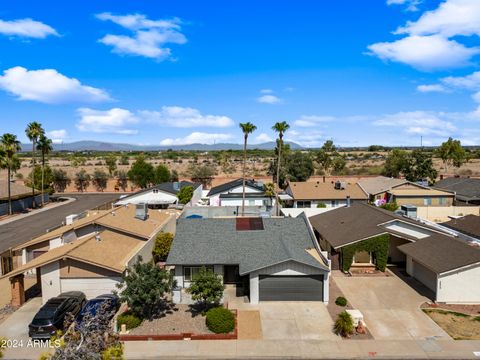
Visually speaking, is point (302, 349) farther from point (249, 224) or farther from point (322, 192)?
point (322, 192)

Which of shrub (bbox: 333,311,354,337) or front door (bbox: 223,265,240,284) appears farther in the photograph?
front door (bbox: 223,265,240,284)

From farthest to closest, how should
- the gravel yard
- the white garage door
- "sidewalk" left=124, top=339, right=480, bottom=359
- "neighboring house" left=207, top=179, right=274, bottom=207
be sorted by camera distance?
"neighboring house" left=207, top=179, right=274, bottom=207
the white garage door
the gravel yard
"sidewalk" left=124, top=339, right=480, bottom=359

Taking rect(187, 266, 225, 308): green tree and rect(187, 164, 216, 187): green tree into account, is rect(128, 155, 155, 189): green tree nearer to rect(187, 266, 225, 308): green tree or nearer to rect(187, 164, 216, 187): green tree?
rect(187, 164, 216, 187): green tree

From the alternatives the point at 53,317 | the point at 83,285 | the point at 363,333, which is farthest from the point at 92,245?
the point at 363,333

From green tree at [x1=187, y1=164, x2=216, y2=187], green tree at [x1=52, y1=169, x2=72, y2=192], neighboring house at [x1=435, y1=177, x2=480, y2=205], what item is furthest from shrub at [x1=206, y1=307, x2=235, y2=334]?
green tree at [x1=52, y1=169, x2=72, y2=192]

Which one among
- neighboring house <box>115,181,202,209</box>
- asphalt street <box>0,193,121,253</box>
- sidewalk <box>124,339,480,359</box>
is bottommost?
sidewalk <box>124,339,480,359</box>

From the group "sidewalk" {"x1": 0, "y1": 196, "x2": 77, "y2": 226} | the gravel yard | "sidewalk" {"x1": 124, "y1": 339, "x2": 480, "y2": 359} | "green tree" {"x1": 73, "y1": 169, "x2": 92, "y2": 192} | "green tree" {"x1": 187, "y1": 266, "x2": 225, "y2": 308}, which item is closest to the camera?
"sidewalk" {"x1": 124, "y1": 339, "x2": 480, "y2": 359}

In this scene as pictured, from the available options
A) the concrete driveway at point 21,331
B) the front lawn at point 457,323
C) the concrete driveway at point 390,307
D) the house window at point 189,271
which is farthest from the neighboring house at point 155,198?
the front lawn at point 457,323
